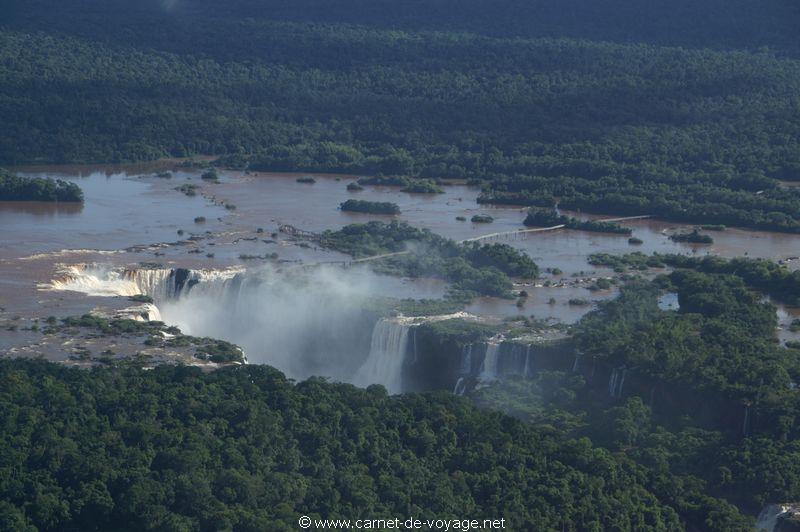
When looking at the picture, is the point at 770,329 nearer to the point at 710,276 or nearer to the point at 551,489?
the point at 710,276

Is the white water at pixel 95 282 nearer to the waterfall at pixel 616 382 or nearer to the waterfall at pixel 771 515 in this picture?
the waterfall at pixel 616 382

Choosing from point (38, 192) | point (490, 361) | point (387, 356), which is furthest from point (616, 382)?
point (38, 192)

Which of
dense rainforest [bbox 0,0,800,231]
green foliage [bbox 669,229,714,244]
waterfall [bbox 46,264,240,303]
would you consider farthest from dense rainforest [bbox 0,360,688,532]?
dense rainforest [bbox 0,0,800,231]

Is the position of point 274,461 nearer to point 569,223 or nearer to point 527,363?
point 527,363

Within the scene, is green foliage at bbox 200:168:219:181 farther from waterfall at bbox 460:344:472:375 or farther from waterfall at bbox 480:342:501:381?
waterfall at bbox 480:342:501:381

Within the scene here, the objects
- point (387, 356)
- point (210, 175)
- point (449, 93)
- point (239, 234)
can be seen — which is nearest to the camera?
point (387, 356)

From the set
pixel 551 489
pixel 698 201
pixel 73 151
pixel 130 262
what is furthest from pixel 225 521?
pixel 73 151
